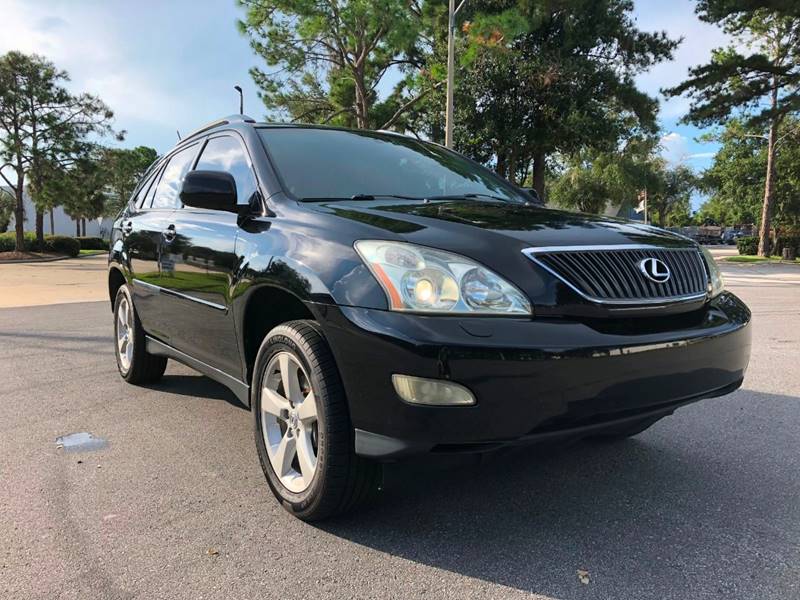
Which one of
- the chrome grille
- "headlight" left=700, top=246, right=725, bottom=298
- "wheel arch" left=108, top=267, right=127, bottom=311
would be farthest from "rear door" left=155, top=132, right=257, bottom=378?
"headlight" left=700, top=246, right=725, bottom=298

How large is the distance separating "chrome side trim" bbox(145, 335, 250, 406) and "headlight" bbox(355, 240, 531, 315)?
3.89 ft

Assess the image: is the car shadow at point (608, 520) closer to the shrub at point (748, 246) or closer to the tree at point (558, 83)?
the tree at point (558, 83)

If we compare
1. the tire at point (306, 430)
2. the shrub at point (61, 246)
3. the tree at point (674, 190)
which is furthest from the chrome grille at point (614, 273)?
the tree at point (674, 190)

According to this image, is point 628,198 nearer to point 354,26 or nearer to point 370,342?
point 354,26

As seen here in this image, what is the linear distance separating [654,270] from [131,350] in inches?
152

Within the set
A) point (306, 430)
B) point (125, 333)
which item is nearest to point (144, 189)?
point (125, 333)

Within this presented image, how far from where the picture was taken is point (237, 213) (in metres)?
3.06

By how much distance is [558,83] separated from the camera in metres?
21.3

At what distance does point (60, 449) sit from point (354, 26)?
63.1 ft

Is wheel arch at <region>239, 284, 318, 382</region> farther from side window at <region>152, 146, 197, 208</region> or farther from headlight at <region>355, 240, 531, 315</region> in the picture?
side window at <region>152, 146, 197, 208</region>

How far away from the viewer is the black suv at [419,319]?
6.75ft

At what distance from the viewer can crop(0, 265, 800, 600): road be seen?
2.14 meters

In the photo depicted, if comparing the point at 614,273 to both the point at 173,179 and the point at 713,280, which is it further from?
the point at 173,179

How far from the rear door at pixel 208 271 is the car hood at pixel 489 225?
23.7 inches
